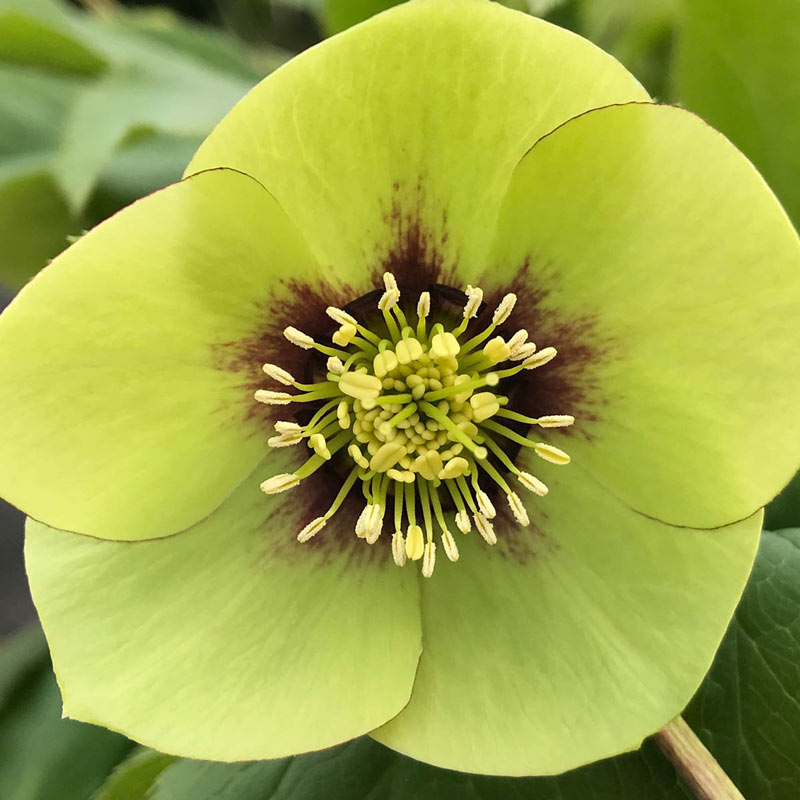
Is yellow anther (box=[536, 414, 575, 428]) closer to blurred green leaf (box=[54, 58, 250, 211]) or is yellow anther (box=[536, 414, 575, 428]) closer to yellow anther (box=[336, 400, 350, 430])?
yellow anther (box=[336, 400, 350, 430])

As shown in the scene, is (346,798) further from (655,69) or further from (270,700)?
(655,69)

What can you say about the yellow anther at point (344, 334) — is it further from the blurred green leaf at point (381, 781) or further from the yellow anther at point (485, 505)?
the blurred green leaf at point (381, 781)

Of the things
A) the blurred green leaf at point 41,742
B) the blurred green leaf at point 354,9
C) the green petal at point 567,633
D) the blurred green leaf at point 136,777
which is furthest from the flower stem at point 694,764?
the blurred green leaf at point 354,9

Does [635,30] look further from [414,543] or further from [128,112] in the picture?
[414,543]

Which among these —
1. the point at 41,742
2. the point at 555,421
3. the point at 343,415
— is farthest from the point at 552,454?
the point at 41,742

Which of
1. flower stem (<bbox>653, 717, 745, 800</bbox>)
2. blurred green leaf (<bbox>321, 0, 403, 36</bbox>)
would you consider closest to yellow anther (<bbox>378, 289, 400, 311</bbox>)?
flower stem (<bbox>653, 717, 745, 800</bbox>)

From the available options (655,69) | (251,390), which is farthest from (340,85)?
(655,69)

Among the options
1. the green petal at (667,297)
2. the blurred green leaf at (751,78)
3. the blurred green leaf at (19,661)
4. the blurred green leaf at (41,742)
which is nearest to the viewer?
the green petal at (667,297)
